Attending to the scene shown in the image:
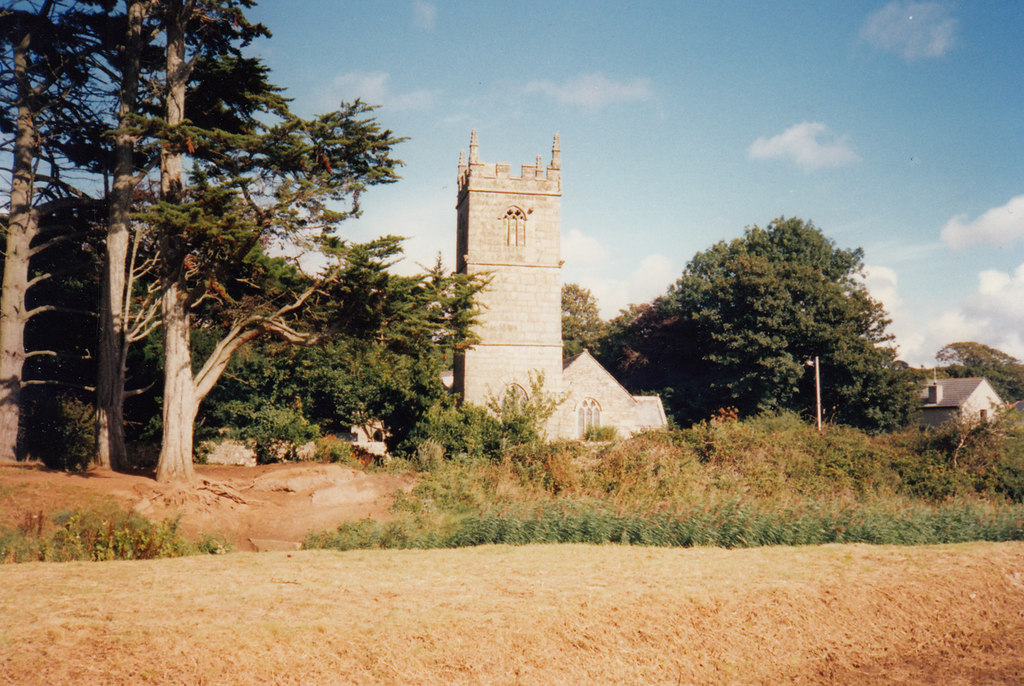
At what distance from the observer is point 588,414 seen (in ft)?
109

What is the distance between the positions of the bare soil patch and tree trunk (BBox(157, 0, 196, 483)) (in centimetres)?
67

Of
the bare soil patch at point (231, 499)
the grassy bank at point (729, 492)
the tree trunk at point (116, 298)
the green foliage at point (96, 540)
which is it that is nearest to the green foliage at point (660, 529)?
the grassy bank at point (729, 492)

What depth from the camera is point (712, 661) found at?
6.14 metres

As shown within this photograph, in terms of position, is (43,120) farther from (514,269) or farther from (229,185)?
(514,269)

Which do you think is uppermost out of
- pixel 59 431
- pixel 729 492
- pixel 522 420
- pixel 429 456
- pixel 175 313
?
pixel 175 313

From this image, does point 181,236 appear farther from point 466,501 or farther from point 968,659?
point 968,659

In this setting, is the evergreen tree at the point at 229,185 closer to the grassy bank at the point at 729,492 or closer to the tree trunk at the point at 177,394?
the tree trunk at the point at 177,394

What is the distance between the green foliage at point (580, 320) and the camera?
5916cm

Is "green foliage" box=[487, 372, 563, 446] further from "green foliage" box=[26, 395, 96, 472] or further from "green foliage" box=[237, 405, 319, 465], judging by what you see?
"green foliage" box=[26, 395, 96, 472]

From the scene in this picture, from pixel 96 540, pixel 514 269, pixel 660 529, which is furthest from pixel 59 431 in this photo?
pixel 514 269

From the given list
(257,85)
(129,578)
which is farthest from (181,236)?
(129,578)

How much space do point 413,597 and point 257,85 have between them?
13.3 metres

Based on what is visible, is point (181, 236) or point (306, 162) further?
point (306, 162)

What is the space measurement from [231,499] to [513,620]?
8833 millimetres
